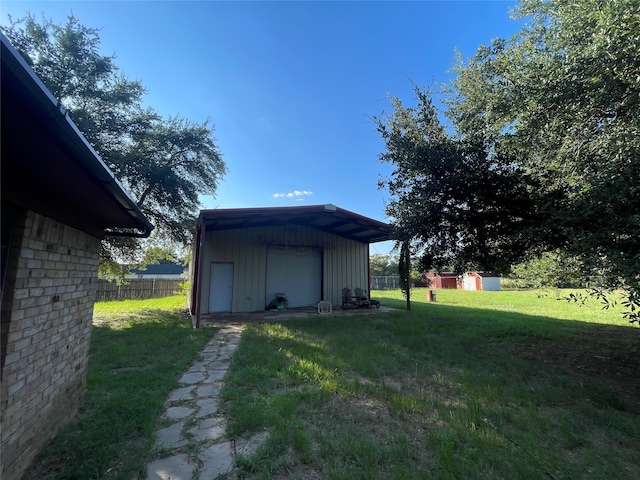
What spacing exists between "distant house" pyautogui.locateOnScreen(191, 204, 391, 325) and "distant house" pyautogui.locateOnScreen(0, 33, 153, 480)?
18.4 feet

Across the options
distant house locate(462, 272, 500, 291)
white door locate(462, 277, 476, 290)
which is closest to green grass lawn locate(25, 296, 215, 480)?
distant house locate(462, 272, 500, 291)

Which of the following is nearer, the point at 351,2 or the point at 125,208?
the point at 125,208

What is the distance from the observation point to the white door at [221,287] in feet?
34.2

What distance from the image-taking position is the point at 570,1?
404 cm

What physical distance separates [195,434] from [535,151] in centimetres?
604

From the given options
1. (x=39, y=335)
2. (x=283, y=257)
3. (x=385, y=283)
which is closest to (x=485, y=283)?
(x=385, y=283)

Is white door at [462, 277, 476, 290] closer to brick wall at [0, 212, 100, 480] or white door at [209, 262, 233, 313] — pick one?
white door at [209, 262, 233, 313]

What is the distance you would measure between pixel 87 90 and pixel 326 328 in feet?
30.8

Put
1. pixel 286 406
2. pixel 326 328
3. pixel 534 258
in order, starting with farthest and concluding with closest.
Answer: pixel 326 328, pixel 534 258, pixel 286 406

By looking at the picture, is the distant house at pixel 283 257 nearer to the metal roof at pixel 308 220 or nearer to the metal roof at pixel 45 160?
the metal roof at pixel 308 220

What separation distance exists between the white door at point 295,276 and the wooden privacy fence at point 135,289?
→ 8.19 meters

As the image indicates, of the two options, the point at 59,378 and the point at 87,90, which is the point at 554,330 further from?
the point at 87,90

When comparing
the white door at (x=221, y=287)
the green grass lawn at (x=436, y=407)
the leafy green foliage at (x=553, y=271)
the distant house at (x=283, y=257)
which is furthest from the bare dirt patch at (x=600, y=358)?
the white door at (x=221, y=287)

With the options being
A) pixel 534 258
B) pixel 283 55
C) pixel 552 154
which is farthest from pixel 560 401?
pixel 283 55
